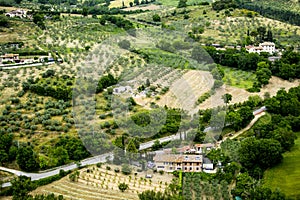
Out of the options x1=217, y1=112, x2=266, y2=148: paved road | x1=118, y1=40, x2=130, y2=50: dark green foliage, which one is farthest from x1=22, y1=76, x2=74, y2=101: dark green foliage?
x1=217, y1=112, x2=266, y2=148: paved road

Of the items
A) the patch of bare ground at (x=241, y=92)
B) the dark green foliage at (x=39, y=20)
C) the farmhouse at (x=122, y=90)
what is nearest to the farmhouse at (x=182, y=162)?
the patch of bare ground at (x=241, y=92)

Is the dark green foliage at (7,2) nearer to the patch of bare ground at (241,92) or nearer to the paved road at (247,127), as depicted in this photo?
the patch of bare ground at (241,92)

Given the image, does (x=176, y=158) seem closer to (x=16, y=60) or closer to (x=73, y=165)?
(x=73, y=165)

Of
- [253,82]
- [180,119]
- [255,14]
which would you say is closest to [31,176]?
[180,119]

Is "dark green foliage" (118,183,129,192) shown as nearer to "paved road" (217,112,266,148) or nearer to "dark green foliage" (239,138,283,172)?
"dark green foliage" (239,138,283,172)

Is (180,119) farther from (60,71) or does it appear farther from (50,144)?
(60,71)
